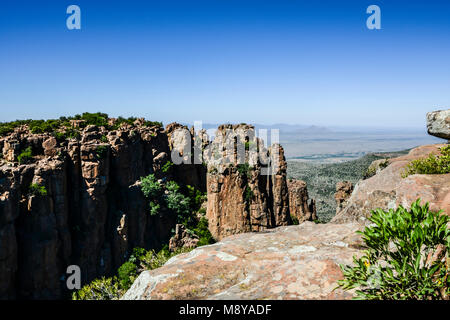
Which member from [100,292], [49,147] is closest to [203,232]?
[100,292]

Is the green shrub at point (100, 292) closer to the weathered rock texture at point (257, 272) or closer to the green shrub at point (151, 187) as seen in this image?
the green shrub at point (151, 187)

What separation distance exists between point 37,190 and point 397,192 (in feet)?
106

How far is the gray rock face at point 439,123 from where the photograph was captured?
9.65 meters

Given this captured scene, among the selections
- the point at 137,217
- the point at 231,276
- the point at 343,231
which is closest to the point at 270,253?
the point at 231,276

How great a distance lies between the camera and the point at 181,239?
138 ft

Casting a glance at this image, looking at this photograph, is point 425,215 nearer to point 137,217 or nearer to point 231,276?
point 231,276

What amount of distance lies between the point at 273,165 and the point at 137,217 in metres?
20.0

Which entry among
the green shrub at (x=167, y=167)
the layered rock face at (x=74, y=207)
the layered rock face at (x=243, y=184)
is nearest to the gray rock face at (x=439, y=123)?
the layered rock face at (x=243, y=184)

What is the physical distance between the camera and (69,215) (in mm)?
35312

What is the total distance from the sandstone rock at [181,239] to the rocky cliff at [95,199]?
0.88 feet

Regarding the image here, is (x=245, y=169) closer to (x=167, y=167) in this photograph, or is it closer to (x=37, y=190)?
(x=167, y=167)

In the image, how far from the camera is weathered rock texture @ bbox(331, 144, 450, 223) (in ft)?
25.7
